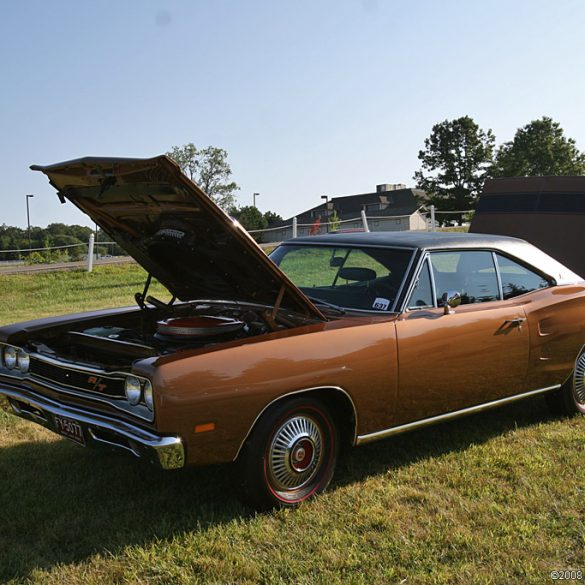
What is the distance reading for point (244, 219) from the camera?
62.9 metres

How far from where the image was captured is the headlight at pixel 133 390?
10.6ft

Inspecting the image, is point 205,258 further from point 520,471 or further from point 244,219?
point 244,219

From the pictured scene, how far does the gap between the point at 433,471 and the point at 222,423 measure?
1.52 metres

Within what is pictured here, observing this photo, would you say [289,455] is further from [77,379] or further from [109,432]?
[77,379]

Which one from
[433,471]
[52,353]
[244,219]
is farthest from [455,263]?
[244,219]

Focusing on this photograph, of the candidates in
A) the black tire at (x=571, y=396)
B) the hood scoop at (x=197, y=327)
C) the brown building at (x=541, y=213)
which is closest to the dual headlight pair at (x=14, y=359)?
the hood scoop at (x=197, y=327)

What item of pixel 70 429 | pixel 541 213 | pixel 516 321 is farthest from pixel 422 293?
pixel 541 213

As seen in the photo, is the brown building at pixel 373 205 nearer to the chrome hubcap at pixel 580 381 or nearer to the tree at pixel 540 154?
the tree at pixel 540 154

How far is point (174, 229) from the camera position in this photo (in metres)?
4.07

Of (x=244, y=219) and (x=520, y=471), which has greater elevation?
(x=244, y=219)

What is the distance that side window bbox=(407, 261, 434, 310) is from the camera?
413cm

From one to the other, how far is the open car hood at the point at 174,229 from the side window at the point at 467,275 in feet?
3.13

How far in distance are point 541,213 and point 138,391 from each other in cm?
836

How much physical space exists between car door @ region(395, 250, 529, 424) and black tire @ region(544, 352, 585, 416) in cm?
66
